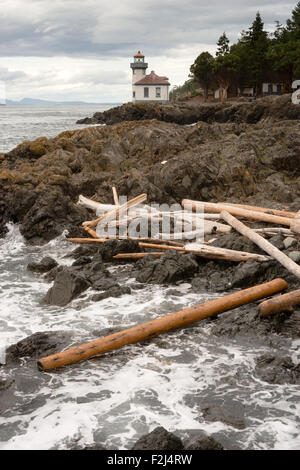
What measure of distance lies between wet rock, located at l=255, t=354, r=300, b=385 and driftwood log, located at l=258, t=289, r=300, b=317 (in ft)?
3.94

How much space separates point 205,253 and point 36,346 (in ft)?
16.4

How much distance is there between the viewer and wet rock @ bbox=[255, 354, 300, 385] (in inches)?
260

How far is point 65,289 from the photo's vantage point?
1012 centimetres

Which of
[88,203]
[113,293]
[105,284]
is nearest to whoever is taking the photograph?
[113,293]

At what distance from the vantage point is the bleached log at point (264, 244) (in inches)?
384

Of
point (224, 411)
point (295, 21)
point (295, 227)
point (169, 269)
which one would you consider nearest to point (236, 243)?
point (295, 227)

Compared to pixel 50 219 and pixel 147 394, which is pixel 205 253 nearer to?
pixel 147 394

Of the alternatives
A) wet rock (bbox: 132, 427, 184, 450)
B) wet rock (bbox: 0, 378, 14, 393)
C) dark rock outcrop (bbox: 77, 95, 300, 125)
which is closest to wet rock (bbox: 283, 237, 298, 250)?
wet rock (bbox: 132, 427, 184, 450)

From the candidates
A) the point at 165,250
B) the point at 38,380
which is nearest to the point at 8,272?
the point at 165,250

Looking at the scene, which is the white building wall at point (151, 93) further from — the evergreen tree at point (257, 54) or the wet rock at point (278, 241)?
the wet rock at point (278, 241)

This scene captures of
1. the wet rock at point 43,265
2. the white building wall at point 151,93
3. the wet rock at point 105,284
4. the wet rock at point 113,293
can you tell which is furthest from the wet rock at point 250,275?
the white building wall at point 151,93

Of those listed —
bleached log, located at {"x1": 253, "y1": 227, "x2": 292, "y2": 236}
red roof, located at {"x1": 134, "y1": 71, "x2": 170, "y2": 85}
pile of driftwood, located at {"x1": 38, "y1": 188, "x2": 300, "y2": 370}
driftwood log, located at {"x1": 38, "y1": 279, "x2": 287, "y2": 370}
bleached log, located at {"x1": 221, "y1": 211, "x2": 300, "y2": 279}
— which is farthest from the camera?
red roof, located at {"x1": 134, "y1": 71, "x2": 170, "y2": 85}

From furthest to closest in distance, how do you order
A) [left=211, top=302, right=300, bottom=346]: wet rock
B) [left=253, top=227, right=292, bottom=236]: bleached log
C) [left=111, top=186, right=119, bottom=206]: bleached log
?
[left=111, top=186, right=119, bottom=206]: bleached log
[left=253, top=227, right=292, bottom=236]: bleached log
[left=211, top=302, right=300, bottom=346]: wet rock

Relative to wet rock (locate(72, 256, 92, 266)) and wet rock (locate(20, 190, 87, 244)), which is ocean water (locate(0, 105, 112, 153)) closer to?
wet rock (locate(20, 190, 87, 244))
